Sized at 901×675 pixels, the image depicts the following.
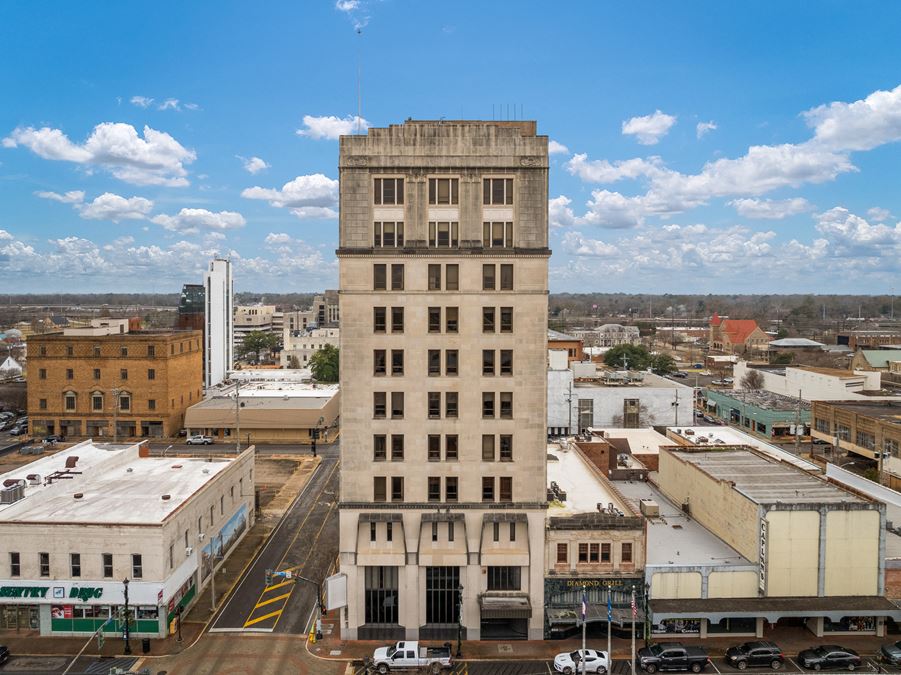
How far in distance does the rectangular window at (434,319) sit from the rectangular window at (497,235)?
5774 millimetres

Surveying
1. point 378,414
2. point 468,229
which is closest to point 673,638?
point 378,414

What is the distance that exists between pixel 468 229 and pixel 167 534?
3035cm

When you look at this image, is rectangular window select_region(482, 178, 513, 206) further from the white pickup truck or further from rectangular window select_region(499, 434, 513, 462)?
the white pickup truck

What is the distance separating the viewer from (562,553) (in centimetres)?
4594

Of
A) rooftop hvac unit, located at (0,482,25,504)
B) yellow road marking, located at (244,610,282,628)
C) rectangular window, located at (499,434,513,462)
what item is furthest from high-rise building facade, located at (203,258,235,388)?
rectangular window, located at (499,434,513,462)

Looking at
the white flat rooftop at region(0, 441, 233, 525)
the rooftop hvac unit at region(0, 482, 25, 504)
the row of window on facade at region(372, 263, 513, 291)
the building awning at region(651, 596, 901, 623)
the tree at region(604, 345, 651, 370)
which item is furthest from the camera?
the tree at region(604, 345, 651, 370)

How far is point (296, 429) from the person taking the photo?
114 meters

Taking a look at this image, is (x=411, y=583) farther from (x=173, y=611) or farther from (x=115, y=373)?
(x=115, y=373)

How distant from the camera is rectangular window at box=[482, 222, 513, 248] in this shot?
→ 1813 inches

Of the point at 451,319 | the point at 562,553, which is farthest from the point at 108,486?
the point at 562,553

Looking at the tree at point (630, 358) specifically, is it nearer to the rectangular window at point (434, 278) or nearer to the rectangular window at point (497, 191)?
the rectangular window at point (497, 191)

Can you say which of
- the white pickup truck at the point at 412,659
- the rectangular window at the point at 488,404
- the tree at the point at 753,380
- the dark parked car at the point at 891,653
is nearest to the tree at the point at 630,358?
the tree at the point at 753,380

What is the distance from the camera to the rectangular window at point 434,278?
4628 centimetres

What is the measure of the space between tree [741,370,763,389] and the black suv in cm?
11576
